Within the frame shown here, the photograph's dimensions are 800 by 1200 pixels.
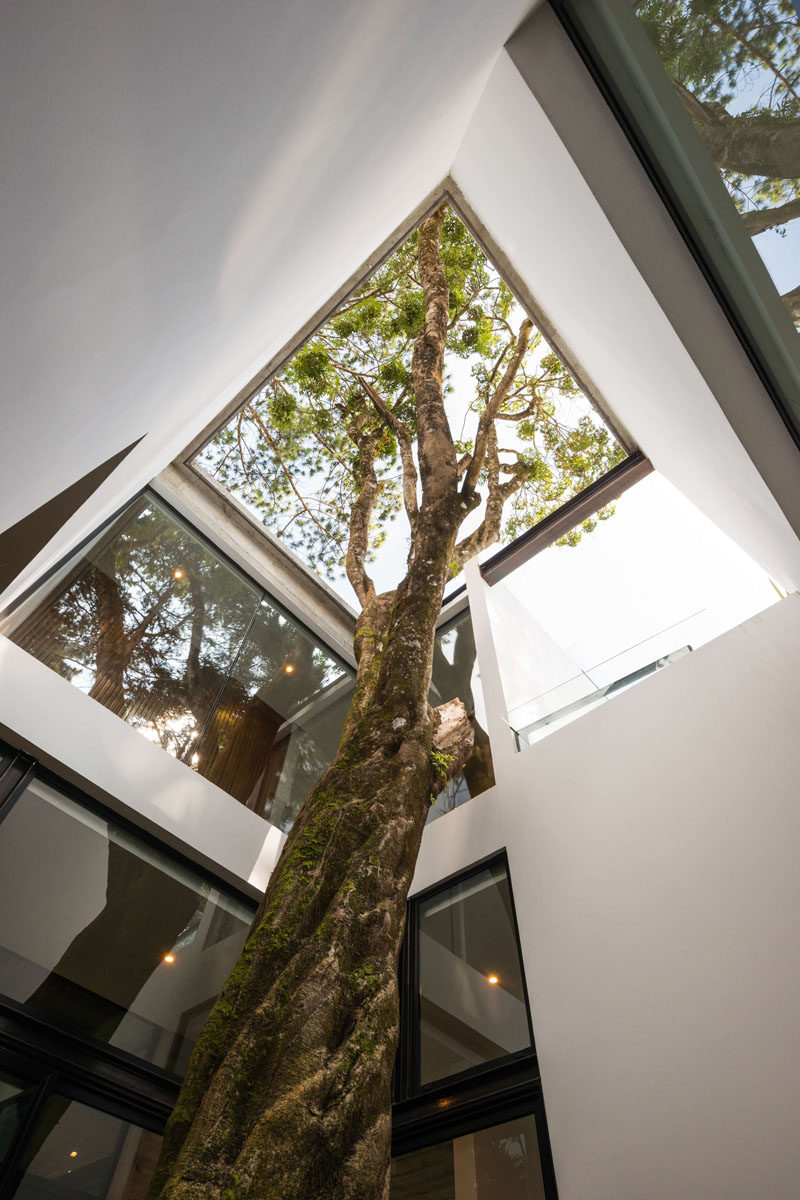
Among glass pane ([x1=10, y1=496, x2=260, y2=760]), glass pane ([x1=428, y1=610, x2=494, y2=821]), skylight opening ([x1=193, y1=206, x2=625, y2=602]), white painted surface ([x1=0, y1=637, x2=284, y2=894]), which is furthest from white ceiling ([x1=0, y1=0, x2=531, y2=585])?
skylight opening ([x1=193, y1=206, x2=625, y2=602])

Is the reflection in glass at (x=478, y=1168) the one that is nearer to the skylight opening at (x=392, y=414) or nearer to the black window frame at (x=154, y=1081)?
the black window frame at (x=154, y=1081)

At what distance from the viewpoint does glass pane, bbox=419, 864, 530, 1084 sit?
4.38 meters

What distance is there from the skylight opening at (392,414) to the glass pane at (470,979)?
4.00 m

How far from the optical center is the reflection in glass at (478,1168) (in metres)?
3.65

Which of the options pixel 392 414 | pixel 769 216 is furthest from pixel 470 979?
pixel 392 414

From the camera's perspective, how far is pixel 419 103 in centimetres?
323

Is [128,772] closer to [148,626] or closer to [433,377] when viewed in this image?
[148,626]

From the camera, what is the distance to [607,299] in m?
3.60

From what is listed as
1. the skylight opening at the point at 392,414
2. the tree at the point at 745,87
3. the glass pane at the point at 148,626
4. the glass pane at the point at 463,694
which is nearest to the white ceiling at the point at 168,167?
the tree at the point at 745,87

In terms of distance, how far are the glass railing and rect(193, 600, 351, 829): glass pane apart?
2355 mm

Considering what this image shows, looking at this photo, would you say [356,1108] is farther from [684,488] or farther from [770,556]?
[684,488]

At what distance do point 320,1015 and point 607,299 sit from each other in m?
3.45

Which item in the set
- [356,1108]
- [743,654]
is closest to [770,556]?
[743,654]

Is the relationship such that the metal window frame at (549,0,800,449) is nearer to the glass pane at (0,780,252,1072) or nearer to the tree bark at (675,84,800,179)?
the tree bark at (675,84,800,179)
